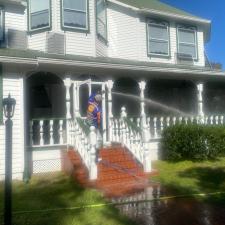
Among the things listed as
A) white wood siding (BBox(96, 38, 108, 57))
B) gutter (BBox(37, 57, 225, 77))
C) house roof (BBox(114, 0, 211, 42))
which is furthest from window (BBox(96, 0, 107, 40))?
gutter (BBox(37, 57, 225, 77))

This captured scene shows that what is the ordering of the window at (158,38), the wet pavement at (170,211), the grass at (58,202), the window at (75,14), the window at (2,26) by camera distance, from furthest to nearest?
the window at (158,38)
the window at (75,14)
the window at (2,26)
the grass at (58,202)
the wet pavement at (170,211)

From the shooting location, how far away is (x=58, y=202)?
832 centimetres

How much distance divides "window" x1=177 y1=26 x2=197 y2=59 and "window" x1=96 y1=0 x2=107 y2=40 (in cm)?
462

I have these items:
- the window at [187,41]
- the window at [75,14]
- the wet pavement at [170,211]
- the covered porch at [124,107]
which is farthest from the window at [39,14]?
the wet pavement at [170,211]

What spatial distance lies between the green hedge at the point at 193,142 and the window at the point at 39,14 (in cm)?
736

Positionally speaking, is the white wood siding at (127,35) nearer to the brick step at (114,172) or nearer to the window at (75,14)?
the window at (75,14)

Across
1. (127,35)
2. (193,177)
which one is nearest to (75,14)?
(127,35)

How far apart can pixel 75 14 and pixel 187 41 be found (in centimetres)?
727

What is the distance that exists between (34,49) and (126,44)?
16.5 ft

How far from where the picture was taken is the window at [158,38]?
59.1ft

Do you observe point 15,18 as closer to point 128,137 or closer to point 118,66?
point 118,66

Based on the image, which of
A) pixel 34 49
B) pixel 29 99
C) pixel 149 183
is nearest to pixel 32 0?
pixel 34 49

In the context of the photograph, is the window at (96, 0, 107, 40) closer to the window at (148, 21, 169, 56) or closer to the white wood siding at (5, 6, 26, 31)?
the window at (148, 21, 169, 56)

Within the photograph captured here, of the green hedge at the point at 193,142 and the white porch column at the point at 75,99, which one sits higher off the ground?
the white porch column at the point at 75,99
